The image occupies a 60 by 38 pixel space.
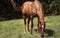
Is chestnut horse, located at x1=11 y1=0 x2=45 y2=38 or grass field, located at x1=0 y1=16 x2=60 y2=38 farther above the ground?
chestnut horse, located at x1=11 y1=0 x2=45 y2=38

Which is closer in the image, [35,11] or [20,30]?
[35,11]

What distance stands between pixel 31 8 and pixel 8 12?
8205 millimetres

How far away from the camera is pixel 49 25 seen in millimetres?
11016

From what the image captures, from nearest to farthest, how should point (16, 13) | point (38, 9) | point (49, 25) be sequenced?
1. point (38, 9)
2. point (49, 25)
3. point (16, 13)

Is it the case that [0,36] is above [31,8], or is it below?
below

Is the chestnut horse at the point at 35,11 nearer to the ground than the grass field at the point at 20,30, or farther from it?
farther from it

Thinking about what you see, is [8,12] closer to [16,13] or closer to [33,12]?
[16,13]

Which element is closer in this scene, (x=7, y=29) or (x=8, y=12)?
(x=7, y=29)

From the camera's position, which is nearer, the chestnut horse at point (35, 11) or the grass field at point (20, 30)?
the chestnut horse at point (35, 11)

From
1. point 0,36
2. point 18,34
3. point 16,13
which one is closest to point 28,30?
point 18,34

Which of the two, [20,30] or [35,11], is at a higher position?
[35,11]

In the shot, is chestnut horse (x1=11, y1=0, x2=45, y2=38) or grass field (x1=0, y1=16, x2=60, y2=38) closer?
chestnut horse (x1=11, y1=0, x2=45, y2=38)

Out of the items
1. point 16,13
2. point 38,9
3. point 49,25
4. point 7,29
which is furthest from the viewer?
point 16,13

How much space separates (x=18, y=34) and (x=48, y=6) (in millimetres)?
8550
